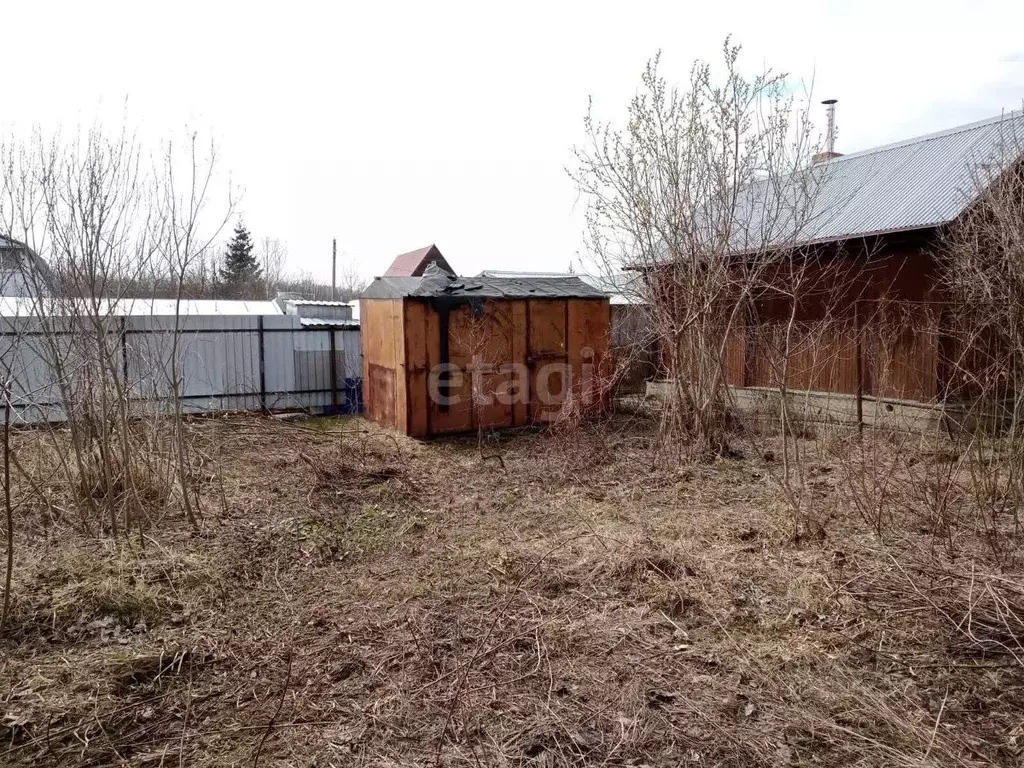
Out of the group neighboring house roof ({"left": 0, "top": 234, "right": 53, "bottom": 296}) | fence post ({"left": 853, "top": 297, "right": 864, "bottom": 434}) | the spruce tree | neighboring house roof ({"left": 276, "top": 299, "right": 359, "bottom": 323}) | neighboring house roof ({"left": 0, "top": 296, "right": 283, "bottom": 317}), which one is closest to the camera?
neighboring house roof ({"left": 0, "top": 234, "right": 53, "bottom": 296})

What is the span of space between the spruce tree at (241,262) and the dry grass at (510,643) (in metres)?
39.6

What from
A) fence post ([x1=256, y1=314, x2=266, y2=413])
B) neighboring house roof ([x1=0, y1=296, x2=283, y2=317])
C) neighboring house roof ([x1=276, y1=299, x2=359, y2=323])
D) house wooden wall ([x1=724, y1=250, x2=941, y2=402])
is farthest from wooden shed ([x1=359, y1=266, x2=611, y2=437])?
neighboring house roof ([x1=276, y1=299, x2=359, y2=323])

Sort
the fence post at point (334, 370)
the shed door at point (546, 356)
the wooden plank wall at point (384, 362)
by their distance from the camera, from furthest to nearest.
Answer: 1. the fence post at point (334, 370)
2. the shed door at point (546, 356)
3. the wooden plank wall at point (384, 362)

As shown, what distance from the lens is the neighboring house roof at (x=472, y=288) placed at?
9.68m

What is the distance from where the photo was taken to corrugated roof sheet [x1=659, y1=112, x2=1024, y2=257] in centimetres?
843

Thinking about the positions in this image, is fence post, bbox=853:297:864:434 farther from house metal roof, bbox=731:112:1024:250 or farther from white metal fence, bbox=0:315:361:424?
white metal fence, bbox=0:315:361:424

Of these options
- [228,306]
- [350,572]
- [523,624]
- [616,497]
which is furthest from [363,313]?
[523,624]

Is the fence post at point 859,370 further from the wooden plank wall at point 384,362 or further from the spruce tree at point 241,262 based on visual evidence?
the spruce tree at point 241,262

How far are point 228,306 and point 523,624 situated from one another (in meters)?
11.4

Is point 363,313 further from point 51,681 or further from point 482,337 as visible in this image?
point 51,681

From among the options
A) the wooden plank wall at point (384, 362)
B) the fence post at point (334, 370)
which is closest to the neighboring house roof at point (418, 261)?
the fence post at point (334, 370)

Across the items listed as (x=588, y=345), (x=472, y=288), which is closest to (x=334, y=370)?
(x=472, y=288)

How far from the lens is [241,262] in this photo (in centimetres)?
4262

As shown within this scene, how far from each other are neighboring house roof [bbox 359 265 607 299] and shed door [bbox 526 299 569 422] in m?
0.23
